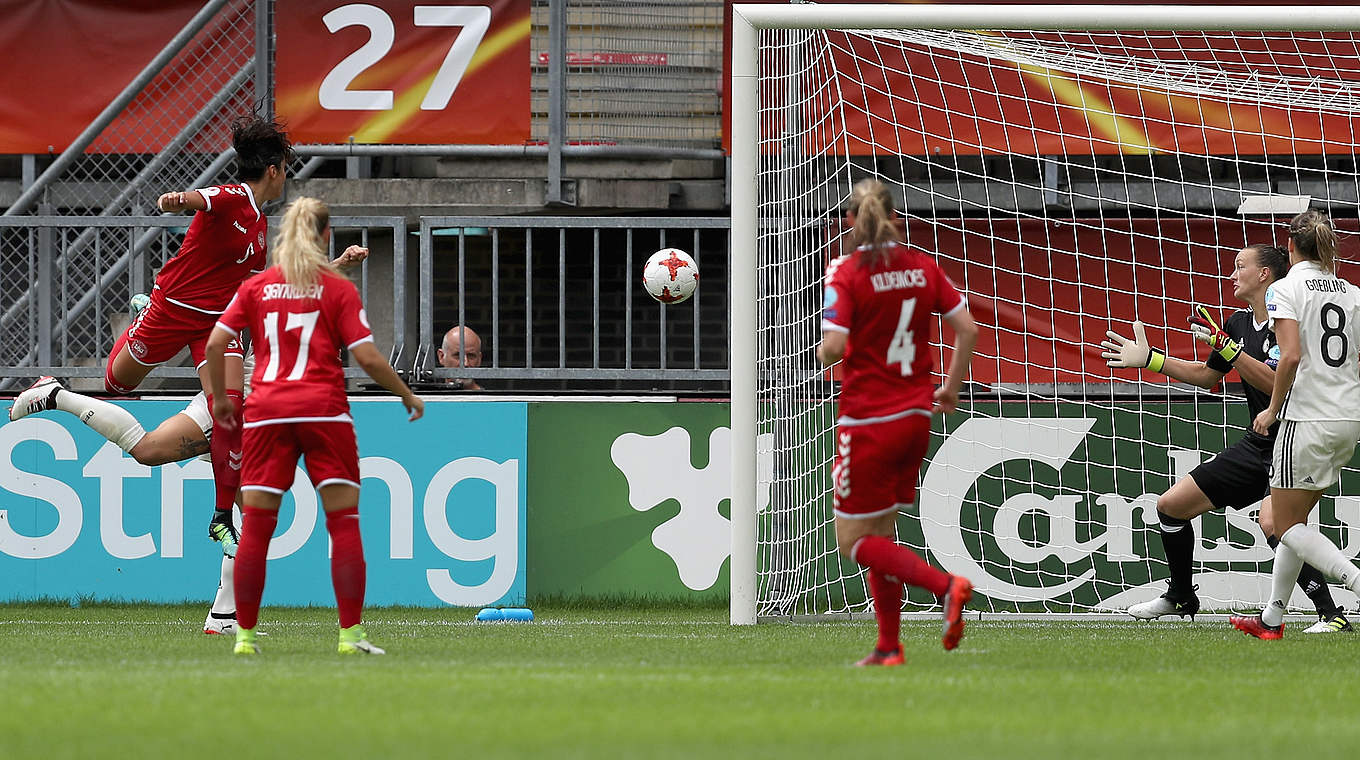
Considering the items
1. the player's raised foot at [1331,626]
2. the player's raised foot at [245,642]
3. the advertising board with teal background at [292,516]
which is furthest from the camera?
the advertising board with teal background at [292,516]

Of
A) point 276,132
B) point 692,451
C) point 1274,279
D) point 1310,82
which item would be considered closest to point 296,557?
point 692,451

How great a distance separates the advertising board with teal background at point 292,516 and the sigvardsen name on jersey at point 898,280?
4.65 meters

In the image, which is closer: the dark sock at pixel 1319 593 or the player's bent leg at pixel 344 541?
the player's bent leg at pixel 344 541

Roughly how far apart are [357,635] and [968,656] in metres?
2.27

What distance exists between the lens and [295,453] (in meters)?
6.04

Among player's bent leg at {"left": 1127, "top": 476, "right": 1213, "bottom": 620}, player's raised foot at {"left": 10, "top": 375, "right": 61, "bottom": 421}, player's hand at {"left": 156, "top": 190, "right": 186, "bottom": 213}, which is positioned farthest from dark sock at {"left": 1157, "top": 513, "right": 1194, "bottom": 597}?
player's raised foot at {"left": 10, "top": 375, "right": 61, "bottom": 421}

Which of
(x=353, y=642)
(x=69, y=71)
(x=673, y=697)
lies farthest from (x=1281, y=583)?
(x=69, y=71)

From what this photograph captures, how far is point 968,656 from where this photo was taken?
20.4 feet

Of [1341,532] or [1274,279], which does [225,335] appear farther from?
[1341,532]

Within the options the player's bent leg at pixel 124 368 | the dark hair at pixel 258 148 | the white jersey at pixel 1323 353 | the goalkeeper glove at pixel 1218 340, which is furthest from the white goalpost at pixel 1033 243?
the player's bent leg at pixel 124 368

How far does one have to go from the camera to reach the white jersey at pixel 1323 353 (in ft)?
24.1

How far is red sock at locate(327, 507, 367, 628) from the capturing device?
19.6 ft

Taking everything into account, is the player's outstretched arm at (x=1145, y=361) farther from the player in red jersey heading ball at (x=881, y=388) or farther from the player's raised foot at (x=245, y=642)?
the player's raised foot at (x=245, y=642)

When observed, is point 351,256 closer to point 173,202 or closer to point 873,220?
point 173,202
